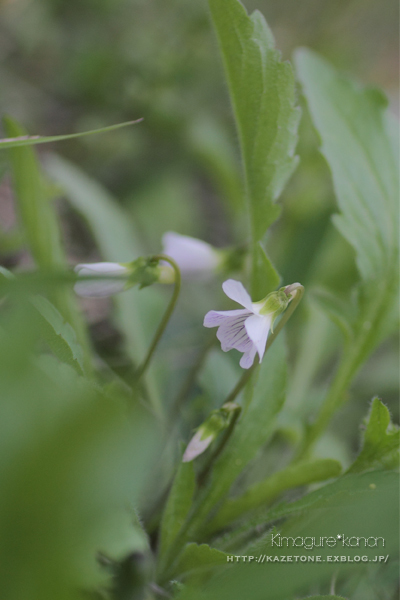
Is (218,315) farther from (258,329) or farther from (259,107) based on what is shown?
(259,107)

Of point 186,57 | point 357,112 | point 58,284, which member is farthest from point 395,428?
point 186,57

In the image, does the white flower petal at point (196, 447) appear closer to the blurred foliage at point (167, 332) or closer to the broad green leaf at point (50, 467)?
the blurred foliage at point (167, 332)

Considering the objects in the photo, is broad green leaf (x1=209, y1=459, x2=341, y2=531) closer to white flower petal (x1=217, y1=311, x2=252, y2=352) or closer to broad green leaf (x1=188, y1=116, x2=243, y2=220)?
white flower petal (x1=217, y1=311, x2=252, y2=352)

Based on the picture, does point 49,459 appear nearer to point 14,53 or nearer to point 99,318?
point 99,318

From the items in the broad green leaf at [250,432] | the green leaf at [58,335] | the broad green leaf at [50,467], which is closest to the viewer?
the broad green leaf at [50,467]

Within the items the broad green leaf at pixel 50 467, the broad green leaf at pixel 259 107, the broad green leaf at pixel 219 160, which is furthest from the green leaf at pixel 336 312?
the broad green leaf at pixel 219 160

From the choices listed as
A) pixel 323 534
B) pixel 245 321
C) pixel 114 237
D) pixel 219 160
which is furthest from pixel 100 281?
pixel 219 160
